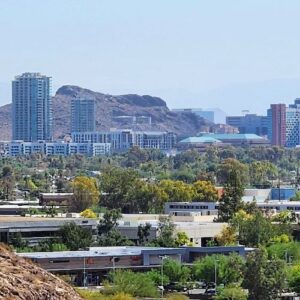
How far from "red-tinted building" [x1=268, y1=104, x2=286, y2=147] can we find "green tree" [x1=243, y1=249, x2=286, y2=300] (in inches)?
5916

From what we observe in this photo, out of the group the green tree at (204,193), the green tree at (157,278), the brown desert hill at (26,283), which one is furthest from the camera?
the green tree at (204,193)

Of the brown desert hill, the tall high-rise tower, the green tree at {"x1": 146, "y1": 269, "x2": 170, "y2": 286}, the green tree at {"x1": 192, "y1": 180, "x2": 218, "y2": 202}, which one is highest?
the tall high-rise tower

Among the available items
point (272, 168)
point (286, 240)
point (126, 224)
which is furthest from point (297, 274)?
point (272, 168)

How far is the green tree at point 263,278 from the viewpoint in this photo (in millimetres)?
36094

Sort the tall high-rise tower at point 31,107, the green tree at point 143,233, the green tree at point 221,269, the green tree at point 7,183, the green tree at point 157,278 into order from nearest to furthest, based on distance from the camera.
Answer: the green tree at point 157,278, the green tree at point 221,269, the green tree at point 143,233, the green tree at point 7,183, the tall high-rise tower at point 31,107

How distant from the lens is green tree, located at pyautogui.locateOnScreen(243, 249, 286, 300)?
36.1 meters

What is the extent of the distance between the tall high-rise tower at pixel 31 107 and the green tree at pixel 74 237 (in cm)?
13845

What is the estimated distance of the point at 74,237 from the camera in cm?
4925

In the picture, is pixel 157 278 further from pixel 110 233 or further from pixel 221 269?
pixel 110 233

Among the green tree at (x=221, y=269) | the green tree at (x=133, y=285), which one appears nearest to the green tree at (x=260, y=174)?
the green tree at (x=221, y=269)

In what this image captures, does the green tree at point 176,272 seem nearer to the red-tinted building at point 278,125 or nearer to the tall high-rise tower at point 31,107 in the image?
the red-tinted building at point 278,125

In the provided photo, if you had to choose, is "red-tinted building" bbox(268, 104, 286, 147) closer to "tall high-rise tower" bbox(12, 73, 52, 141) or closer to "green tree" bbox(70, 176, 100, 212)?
"tall high-rise tower" bbox(12, 73, 52, 141)

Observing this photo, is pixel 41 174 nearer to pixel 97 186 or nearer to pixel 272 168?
pixel 272 168

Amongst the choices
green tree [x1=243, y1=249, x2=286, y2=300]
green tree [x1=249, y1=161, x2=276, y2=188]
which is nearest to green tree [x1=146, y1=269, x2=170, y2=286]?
green tree [x1=243, y1=249, x2=286, y2=300]
